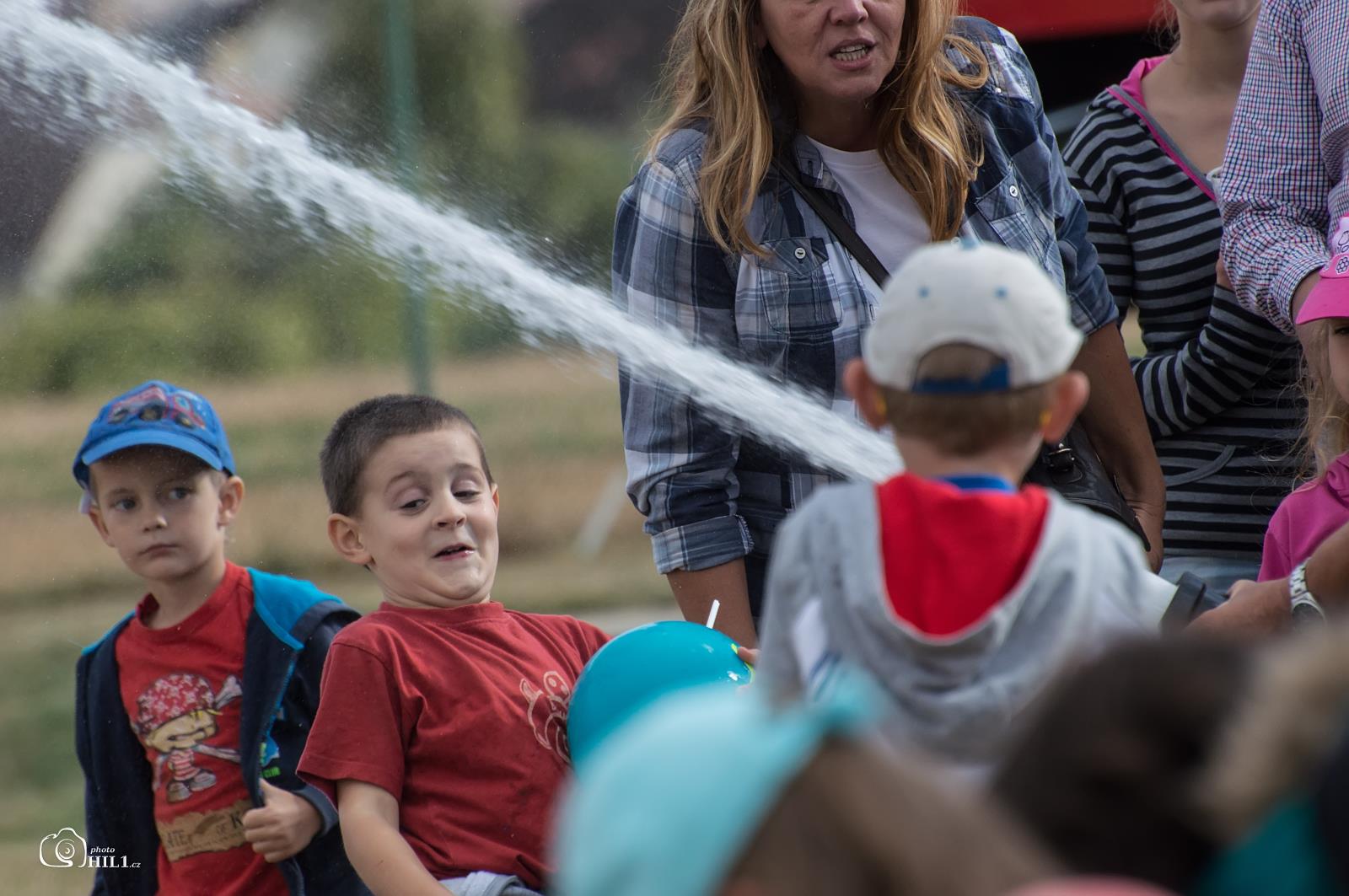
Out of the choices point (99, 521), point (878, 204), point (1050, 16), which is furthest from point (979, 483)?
point (1050, 16)

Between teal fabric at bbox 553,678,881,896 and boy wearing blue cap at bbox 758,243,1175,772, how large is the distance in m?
0.54

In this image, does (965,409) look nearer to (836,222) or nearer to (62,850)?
(836,222)

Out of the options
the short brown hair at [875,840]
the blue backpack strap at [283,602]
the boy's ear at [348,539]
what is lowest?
the blue backpack strap at [283,602]

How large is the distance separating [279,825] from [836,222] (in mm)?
1327

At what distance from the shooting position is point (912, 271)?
1657mm

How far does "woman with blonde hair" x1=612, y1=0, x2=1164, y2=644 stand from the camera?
2.63 m

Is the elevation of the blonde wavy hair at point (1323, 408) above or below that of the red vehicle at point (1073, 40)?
below

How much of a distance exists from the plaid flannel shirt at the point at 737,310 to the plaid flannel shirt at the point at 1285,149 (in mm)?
348

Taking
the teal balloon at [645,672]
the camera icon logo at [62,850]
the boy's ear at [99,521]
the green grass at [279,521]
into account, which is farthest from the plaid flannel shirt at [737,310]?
the green grass at [279,521]

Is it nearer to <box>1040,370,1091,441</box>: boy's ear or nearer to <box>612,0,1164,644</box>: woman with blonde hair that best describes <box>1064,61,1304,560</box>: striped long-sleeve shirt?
<box>612,0,1164,644</box>: woman with blonde hair

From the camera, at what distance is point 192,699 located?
2.84 metres

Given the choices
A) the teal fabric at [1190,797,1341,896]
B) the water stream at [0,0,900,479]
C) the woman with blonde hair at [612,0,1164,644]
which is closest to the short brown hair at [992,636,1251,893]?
the teal fabric at [1190,797,1341,896]

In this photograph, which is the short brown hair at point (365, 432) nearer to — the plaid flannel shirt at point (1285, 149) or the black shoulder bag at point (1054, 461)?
the black shoulder bag at point (1054, 461)

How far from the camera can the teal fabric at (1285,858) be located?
989 millimetres
